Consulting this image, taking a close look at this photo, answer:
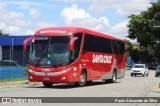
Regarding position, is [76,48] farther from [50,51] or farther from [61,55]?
[50,51]

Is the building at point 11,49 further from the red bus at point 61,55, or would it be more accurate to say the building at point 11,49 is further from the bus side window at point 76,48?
the bus side window at point 76,48

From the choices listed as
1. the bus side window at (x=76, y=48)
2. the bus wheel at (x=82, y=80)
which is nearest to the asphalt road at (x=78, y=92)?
the bus wheel at (x=82, y=80)

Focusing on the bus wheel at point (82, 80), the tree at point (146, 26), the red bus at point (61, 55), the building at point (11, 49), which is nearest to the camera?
the red bus at point (61, 55)

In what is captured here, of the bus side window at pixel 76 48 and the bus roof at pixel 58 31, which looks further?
the bus roof at pixel 58 31

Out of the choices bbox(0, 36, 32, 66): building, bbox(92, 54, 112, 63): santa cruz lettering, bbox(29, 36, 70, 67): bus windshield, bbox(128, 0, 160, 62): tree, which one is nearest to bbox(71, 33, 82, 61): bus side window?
bbox(29, 36, 70, 67): bus windshield

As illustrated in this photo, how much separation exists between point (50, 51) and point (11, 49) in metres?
41.1

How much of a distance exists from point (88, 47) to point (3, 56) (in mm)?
40318

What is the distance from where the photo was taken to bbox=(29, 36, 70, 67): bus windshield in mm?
25141

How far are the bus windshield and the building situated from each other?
A: 3609 cm

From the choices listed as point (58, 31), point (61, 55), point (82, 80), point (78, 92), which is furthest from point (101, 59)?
point (78, 92)

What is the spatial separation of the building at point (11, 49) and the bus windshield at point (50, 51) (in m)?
36.1

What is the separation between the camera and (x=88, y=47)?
1106 inches

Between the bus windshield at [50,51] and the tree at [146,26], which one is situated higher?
the tree at [146,26]

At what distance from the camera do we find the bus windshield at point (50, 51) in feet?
82.5
